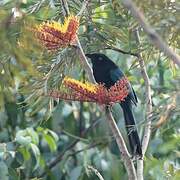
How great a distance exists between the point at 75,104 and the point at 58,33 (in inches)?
106

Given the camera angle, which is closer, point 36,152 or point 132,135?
point 132,135

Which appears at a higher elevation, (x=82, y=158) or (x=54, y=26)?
(x=54, y=26)

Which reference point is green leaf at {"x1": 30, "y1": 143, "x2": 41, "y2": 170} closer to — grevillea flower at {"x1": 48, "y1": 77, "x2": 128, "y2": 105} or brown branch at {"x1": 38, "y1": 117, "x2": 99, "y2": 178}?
brown branch at {"x1": 38, "y1": 117, "x2": 99, "y2": 178}

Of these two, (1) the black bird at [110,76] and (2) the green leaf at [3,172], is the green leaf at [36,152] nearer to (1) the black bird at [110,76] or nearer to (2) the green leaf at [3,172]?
(2) the green leaf at [3,172]

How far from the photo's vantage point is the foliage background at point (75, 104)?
158 cm

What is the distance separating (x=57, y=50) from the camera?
2.02 metres

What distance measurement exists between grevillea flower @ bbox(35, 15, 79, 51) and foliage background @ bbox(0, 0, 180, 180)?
0.05 meters

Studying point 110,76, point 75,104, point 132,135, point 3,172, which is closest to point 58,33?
point 132,135

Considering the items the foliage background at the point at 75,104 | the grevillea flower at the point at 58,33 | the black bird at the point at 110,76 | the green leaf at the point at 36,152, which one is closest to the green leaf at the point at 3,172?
the foliage background at the point at 75,104

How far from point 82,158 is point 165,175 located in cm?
186

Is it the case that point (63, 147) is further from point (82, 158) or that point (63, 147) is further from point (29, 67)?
point (29, 67)

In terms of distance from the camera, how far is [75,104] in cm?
450

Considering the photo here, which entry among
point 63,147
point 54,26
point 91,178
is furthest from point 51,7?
point 63,147

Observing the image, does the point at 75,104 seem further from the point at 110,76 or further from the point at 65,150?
the point at 110,76
